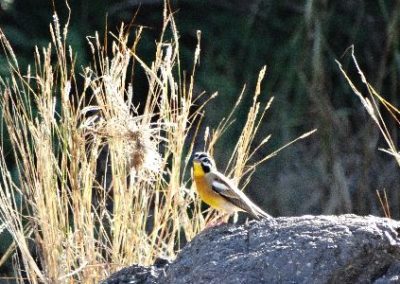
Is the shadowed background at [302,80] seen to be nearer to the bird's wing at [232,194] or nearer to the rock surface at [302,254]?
the bird's wing at [232,194]

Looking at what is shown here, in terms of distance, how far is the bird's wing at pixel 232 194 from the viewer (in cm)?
452

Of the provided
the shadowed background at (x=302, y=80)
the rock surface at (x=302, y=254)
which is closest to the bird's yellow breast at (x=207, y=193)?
the rock surface at (x=302, y=254)

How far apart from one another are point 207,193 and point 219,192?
8cm

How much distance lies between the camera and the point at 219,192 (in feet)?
15.2

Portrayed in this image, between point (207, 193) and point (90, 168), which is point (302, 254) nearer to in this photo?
point (207, 193)

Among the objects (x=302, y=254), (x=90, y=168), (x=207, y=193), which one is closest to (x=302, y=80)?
(x=207, y=193)

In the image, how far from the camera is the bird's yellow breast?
4641 millimetres

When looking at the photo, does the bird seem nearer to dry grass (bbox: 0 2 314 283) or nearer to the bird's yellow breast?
the bird's yellow breast

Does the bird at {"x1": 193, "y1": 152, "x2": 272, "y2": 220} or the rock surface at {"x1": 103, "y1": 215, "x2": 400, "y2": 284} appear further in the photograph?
the bird at {"x1": 193, "y1": 152, "x2": 272, "y2": 220}

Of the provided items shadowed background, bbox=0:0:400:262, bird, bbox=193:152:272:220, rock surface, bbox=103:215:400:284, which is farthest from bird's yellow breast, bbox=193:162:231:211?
shadowed background, bbox=0:0:400:262

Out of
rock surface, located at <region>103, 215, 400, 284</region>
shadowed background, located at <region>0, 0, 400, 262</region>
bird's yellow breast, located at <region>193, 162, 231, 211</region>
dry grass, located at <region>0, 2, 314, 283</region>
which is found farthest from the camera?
shadowed background, located at <region>0, 0, 400, 262</region>

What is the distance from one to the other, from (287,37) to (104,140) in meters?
2.97

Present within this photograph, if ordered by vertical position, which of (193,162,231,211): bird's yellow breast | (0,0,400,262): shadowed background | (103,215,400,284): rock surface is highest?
(103,215,400,284): rock surface

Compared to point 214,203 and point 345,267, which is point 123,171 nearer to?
point 214,203
